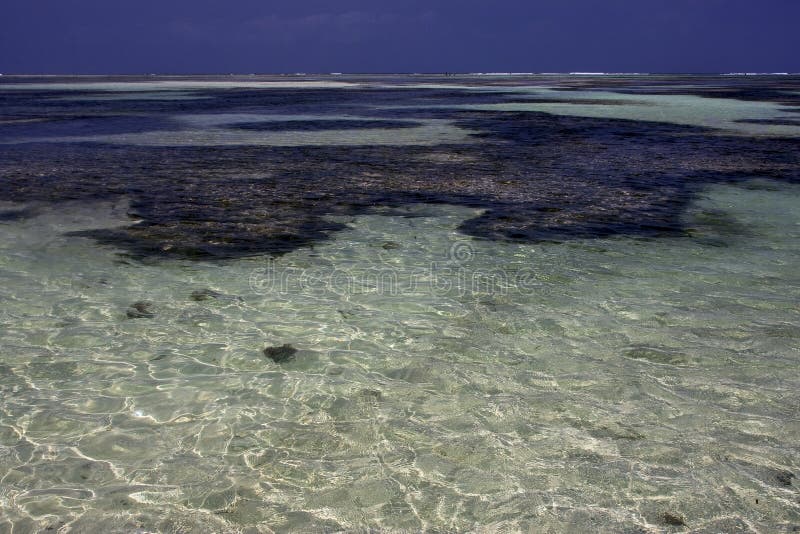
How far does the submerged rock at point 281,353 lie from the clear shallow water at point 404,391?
0.07 meters

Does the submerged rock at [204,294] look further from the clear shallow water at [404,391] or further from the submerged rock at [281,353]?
the submerged rock at [281,353]

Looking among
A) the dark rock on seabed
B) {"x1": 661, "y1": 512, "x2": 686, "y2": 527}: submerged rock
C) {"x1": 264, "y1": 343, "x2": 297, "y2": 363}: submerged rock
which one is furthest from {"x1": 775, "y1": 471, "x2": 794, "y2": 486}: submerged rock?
the dark rock on seabed

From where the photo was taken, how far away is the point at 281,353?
5.51 metres

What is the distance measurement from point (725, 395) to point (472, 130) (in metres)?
19.4

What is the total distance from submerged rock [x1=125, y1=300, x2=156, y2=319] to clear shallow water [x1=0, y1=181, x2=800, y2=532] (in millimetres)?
140

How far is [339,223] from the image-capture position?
9766mm

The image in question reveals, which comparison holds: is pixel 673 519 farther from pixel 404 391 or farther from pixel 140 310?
pixel 140 310

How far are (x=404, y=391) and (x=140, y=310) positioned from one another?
3070 mm

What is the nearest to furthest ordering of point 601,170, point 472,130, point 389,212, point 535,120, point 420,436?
1. point 420,436
2. point 389,212
3. point 601,170
4. point 472,130
5. point 535,120

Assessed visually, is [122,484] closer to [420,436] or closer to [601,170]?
[420,436]

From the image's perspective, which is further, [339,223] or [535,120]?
[535,120]

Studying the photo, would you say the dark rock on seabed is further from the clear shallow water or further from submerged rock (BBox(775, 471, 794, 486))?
submerged rock (BBox(775, 471, 794, 486))

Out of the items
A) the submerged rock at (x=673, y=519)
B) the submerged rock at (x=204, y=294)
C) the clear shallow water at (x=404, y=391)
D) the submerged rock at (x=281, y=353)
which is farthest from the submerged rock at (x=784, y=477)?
the submerged rock at (x=204, y=294)

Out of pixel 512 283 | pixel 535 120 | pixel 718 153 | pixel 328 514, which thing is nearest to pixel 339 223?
pixel 512 283
